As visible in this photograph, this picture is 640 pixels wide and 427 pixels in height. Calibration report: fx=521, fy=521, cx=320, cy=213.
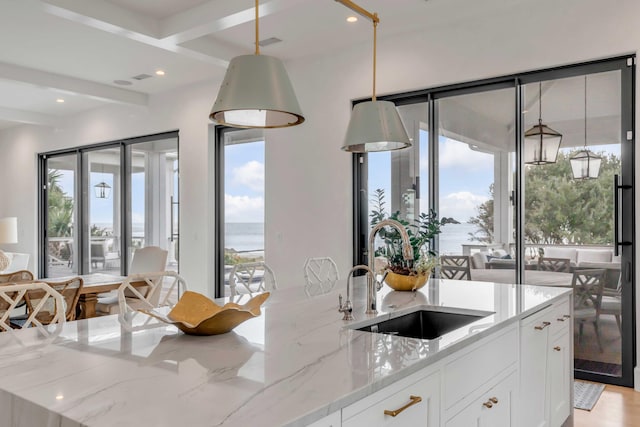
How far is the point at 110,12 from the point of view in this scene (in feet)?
13.5

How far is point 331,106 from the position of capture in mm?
5184

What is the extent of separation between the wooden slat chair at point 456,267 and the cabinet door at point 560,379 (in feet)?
5.60

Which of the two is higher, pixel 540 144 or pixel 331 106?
pixel 331 106

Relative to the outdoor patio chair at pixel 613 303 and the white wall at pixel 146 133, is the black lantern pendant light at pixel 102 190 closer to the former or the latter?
the white wall at pixel 146 133

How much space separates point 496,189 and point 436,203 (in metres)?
0.55

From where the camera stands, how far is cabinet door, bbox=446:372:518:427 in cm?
165

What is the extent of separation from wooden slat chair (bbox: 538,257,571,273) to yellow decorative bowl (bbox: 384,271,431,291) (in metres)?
1.84

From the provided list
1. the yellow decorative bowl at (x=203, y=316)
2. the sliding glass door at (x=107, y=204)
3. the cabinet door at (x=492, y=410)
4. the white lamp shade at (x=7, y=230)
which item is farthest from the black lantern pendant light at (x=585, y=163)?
the white lamp shade at (x=7, y=230)

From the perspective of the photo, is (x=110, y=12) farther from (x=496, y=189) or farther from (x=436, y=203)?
(x=496, y=189)

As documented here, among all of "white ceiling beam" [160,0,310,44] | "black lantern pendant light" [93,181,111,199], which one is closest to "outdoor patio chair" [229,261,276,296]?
"white ceiling beam" [160,0,310,44]

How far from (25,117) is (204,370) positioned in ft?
26.4

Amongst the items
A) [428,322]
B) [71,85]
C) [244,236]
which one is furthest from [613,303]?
[71,85]

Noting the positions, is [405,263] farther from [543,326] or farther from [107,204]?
[107,204]

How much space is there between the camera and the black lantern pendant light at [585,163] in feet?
12.8
